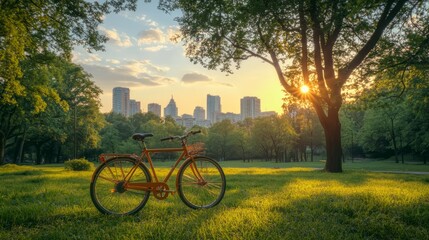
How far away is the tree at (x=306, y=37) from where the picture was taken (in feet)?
50.8

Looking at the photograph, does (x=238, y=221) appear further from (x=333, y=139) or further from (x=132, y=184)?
(x=333, y=139)

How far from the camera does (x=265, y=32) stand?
19750 mm

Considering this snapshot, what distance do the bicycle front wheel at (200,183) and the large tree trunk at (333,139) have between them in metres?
14.3

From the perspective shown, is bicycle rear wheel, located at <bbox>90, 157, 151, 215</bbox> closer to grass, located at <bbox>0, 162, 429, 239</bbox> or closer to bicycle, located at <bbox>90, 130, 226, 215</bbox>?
bicycle, located at <bbox>90, 130, 226, 215</bbox>

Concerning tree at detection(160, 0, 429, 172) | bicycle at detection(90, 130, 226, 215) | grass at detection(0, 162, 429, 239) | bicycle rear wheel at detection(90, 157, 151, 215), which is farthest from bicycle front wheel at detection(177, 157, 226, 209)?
tree at detection(160, 0, 429, 172)

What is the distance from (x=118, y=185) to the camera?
580cm

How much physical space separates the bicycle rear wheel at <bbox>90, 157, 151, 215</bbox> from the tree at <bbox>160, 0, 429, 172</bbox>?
35.2 feet

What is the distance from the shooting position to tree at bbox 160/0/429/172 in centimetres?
1547

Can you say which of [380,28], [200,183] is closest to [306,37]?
[380,28]

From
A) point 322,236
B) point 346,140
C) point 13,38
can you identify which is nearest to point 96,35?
point 13,38

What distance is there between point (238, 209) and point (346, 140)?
223 ft

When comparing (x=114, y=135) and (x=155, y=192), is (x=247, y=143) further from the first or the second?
(x=155, y=192)

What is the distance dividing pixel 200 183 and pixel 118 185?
1.57 m

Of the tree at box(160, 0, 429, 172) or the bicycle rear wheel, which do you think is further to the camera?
the tree at box(160, 0, 429, 172)
